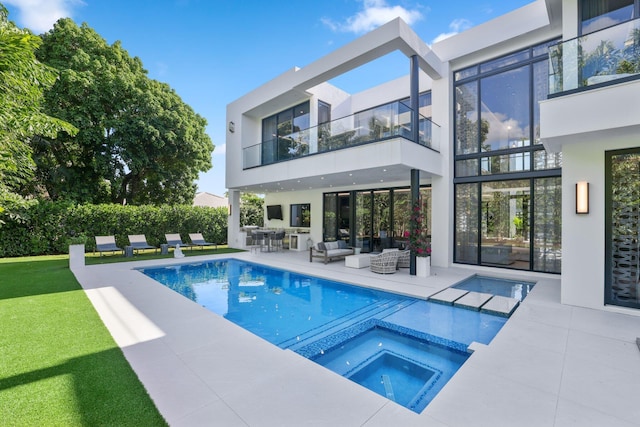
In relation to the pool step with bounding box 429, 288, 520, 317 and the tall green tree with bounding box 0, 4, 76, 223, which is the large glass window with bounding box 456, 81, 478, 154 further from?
the tall green tree with bounding box 0, 4, 76, 223

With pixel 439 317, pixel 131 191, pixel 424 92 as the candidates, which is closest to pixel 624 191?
pixel 439 317

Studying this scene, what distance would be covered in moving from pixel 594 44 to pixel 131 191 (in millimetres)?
22341

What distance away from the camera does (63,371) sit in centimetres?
Result: 358

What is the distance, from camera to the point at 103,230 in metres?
14.7

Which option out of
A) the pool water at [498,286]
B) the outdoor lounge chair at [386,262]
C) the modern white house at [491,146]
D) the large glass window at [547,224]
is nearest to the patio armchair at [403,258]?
the outdoor lounge chair at [386,262]

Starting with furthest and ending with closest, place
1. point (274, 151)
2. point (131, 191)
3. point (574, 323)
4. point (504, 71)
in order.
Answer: point (131, 191)
point (274, 151)
point (504, 71)
point (574, 323)

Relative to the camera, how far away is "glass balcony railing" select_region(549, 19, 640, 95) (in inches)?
217

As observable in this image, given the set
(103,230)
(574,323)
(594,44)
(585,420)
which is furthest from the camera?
(103,230)

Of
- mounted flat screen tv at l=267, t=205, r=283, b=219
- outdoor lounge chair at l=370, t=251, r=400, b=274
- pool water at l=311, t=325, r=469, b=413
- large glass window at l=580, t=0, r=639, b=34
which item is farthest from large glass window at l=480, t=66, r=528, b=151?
mounted flat screen tv at l=267, t=205, r=283, b=219

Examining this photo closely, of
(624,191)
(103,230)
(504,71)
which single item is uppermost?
(504,71)

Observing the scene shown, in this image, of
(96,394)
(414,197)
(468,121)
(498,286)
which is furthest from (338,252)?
(96,394)

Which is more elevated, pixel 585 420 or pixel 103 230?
pixel 103 230

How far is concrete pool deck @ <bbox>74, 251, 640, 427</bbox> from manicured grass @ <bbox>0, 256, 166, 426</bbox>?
0.21 meters

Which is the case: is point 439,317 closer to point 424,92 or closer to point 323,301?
point 323,301
